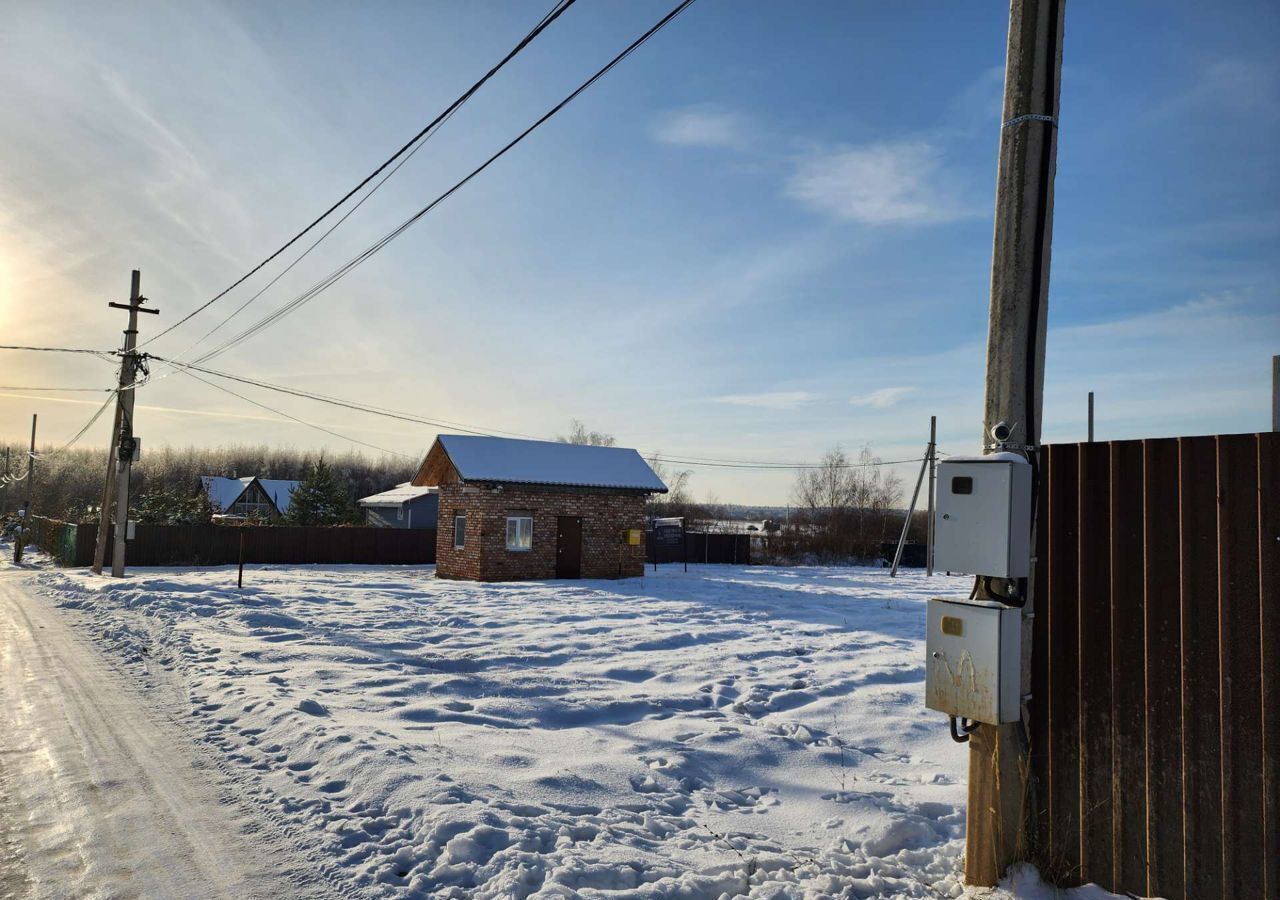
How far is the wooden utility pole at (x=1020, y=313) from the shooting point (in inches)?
149

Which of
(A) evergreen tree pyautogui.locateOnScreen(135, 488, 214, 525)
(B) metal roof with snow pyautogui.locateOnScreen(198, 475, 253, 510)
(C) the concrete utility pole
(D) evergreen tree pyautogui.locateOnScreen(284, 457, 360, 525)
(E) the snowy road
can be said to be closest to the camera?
(E) the snowy road

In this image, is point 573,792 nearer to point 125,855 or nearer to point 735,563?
point 125,855

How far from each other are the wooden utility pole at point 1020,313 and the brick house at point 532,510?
19.1 metres

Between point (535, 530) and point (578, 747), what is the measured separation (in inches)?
658

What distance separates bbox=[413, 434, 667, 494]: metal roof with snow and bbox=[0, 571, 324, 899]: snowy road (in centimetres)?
1463

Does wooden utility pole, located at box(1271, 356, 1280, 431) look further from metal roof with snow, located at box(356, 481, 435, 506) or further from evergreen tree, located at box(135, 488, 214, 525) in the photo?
evergreen tree, located at box(135, 488, 214, 525)

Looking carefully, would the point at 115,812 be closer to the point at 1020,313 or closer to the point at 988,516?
the point at 988,516

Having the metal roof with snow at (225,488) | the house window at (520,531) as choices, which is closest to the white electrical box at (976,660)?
the house window at (520,531)

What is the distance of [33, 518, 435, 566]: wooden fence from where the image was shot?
26906 millimetres

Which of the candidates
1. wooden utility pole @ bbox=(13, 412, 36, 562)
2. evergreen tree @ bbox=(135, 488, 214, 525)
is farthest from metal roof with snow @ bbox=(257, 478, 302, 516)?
evergreen tree @ bbox=(135, 488, 214, 525)

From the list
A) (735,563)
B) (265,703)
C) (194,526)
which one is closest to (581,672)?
(265,703)

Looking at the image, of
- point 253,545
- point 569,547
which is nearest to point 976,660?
point 569,547

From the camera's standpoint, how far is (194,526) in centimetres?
2795

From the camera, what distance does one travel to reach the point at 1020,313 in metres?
3.79
